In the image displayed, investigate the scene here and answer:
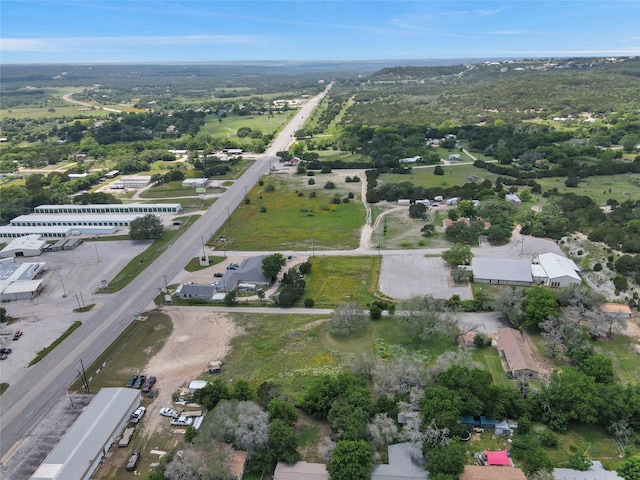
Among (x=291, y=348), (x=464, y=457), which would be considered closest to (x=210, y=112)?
(x=291, y=348)

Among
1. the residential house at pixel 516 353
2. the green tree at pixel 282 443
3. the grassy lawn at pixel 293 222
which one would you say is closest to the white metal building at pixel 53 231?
the grassy lawn at pixel 293 222

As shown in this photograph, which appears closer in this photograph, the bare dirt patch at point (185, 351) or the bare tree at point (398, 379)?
the bare tree at point (398, 379)

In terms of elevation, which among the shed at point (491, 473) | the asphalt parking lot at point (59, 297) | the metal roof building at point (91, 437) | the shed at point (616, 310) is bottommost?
the asphalt parking lot at point (59, 297)

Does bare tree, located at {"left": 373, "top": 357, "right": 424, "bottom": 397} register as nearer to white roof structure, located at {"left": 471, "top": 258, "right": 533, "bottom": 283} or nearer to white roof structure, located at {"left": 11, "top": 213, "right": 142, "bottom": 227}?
white roof structure, located at {"left": 471, "top": 258, "right": 533, "bottom": 283}

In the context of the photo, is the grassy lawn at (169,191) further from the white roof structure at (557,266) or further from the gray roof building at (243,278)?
the white roof structure at (557,266)

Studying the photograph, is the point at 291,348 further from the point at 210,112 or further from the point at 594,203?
the point at 210,112

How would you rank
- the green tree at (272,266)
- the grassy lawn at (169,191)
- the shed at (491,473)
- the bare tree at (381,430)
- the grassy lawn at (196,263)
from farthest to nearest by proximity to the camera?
1. the grassy lawn at (169,191)
2. the grassy lawn at (196,263)
3. the green tree at (272,266)
4. the bare tree at (381,430)
5. the shed at (491,473)

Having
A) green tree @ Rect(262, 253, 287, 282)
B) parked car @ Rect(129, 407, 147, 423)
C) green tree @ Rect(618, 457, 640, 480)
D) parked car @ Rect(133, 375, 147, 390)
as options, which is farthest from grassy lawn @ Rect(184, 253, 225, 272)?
green tree @ Rect(618, 457, 640, 480)
